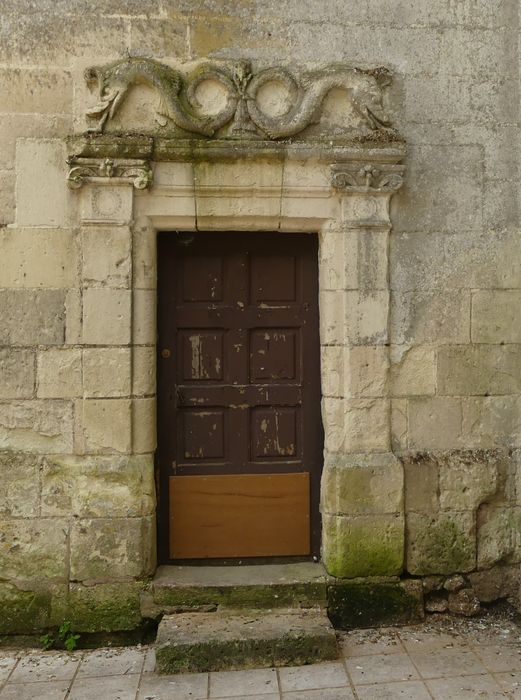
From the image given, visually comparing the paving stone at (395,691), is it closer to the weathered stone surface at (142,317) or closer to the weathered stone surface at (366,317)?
the weathered stone surface at (366,317)

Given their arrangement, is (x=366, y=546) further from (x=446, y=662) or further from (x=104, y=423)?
(x=104, y=423)

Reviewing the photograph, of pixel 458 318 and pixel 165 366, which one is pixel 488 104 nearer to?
pixel 458 318

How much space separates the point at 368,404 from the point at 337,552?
88cm

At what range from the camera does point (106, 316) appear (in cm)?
373

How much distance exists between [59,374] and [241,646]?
176cm

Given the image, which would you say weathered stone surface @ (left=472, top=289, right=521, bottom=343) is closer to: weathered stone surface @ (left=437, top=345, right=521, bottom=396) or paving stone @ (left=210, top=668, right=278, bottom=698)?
weathered stone surface @ (left=437, top=345, right=521, bottom=396)

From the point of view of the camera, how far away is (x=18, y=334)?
372cm

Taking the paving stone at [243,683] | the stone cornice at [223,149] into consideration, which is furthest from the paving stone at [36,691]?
the stone cornice at [223,149]

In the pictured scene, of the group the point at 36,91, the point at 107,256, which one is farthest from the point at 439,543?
the point at 36,91

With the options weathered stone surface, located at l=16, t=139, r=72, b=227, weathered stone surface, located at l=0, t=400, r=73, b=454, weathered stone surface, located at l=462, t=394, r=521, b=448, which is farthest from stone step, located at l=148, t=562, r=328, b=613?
weathered stone surface, located at l=16, t=139, r=72, b=227

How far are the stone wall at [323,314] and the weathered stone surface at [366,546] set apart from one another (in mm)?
12

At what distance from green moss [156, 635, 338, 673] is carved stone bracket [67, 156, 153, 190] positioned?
2.47m

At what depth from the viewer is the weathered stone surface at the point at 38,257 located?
146 inches

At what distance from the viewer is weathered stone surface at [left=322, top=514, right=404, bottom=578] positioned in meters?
3.83
